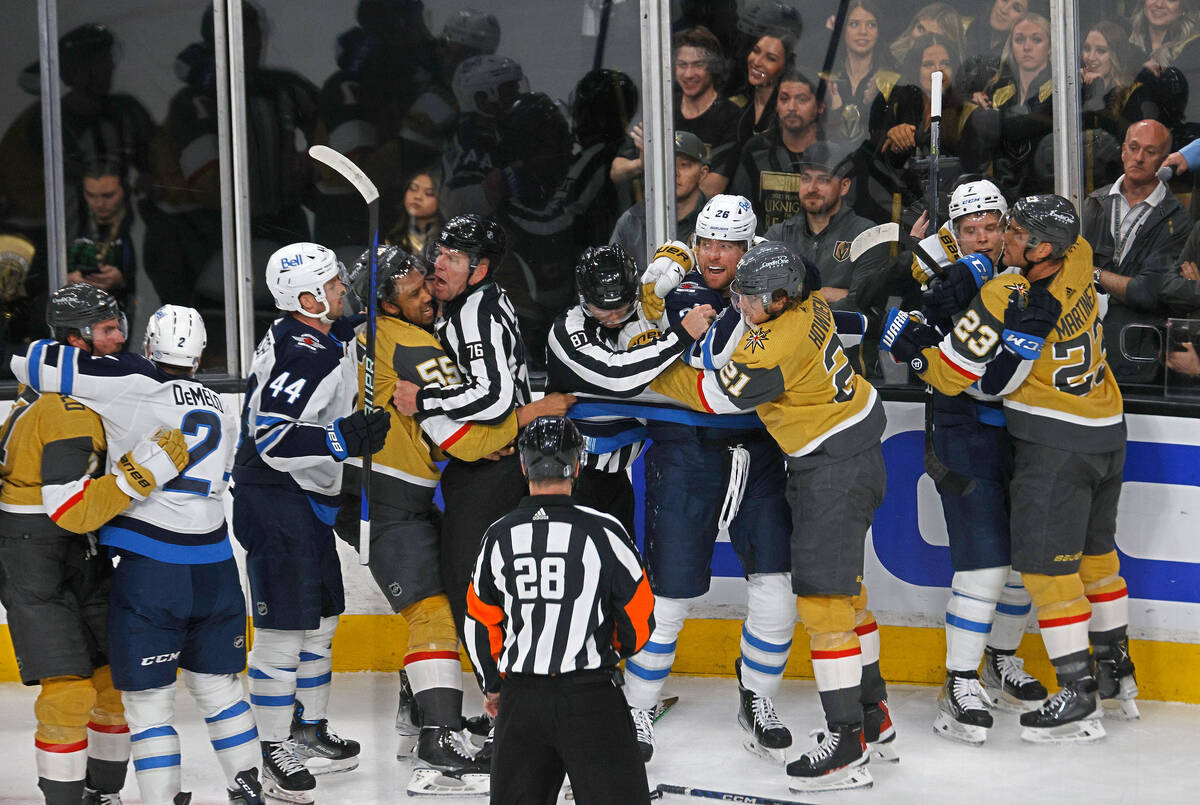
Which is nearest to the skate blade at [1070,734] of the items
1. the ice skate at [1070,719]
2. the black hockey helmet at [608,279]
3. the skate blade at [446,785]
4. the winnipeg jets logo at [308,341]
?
the ice skate at [1070,719]

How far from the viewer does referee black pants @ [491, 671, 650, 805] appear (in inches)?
109

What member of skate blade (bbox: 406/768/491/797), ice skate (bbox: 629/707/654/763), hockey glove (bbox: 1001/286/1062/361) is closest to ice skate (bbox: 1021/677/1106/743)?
hockey glove (bbox: 1001/286/1062/361)

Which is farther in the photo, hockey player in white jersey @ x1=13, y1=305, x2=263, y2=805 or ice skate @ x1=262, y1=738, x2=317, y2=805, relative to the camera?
ice skate @ x1=262, y1=738, x2=317, y2=805

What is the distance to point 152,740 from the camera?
3461 millimetres

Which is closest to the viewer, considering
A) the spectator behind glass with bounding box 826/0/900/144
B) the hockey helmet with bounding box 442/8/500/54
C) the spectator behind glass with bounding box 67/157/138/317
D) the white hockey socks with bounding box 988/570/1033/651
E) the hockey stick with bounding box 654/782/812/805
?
the hockey stick with bounding box 654/782/812/805

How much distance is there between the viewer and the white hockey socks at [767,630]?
4105mm

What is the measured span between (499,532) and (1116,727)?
2.33 m

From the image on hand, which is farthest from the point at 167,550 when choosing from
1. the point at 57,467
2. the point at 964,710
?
the point at 964,710

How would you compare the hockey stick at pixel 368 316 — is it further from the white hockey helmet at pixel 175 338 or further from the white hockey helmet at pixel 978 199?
the white hockey helmet at pixel 978 199

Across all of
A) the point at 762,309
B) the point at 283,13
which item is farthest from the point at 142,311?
the point at 762,309

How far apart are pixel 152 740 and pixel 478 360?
4.17ft

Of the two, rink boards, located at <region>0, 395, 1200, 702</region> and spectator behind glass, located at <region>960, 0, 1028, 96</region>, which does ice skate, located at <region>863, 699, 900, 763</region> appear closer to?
rink boards, located at <region>0, 395, 1200, 702</region>

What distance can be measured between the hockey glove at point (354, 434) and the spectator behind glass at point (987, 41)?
2.31 metres

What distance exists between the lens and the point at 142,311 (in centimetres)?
530
